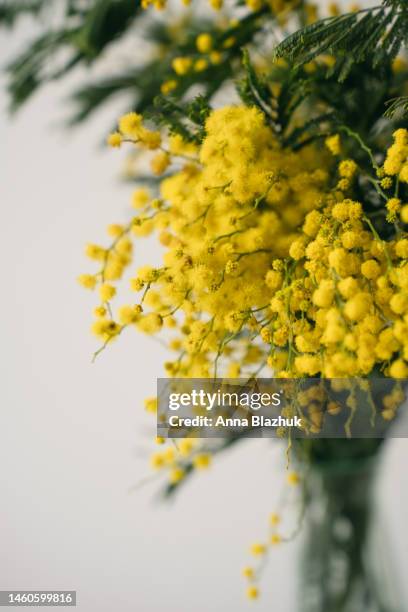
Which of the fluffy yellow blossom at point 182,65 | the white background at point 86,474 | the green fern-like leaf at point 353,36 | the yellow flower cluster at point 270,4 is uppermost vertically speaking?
the yellow flower cluster at point 270,4

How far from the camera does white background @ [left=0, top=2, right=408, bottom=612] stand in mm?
972

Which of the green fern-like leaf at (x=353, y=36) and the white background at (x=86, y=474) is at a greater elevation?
the green fern-like leaf at (x=353, y=36)

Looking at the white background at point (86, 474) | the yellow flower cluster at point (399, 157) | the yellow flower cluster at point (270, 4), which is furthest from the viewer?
the white background at point (86, 474)

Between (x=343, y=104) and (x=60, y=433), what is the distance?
0.77 meters

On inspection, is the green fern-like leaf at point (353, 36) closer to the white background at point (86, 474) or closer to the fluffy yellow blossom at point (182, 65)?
the fluffy yellow blossom at point (182, 65)

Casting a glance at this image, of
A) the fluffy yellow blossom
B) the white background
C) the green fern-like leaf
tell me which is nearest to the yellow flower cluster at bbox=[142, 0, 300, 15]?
the fluffy yellow blossom

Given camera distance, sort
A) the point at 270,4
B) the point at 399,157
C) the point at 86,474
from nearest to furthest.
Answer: the point at 399,157 < the point at 270,4 < the point at 86,474

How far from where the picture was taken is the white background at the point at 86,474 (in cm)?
97

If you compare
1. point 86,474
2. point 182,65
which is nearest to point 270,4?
point 182,65

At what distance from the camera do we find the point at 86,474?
1.00 meters

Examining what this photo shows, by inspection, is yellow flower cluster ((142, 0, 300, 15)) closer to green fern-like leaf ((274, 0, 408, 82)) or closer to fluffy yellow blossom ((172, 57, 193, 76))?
fluffy yellow blossom ((172, 57, 193, 76))

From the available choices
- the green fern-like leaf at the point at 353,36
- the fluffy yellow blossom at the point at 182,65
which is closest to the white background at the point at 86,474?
the fluffy yellow blossom at the point at 182,65

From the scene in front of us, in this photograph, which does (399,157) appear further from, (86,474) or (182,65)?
(86,474)

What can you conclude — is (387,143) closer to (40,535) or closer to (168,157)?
(168,157)
